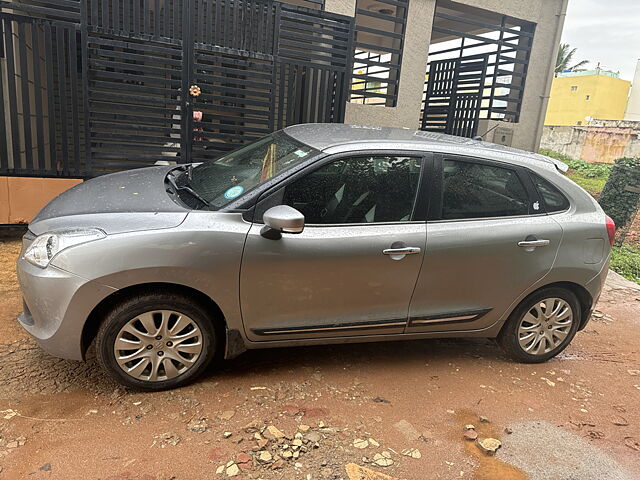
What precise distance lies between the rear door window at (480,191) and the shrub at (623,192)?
582cm

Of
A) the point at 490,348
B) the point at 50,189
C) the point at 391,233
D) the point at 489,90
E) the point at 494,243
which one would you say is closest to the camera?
the point at 391,233

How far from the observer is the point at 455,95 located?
10.7m

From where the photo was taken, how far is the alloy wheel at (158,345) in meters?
2.76

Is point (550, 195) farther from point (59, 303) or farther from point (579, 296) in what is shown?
point (59, 303)

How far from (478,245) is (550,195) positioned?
2.54 ft

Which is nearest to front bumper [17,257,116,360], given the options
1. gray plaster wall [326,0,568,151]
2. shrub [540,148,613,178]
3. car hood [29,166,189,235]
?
car hood [29,166,189,235]

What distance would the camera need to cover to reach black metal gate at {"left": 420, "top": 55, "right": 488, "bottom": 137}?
1028cm

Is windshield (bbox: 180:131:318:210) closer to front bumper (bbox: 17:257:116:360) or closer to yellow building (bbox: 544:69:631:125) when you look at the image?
front bumper (bbox: 17:257:116:360)

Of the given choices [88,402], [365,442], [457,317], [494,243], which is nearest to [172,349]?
[88,402]

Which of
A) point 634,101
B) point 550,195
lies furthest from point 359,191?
point 634,101

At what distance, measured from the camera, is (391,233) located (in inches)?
122

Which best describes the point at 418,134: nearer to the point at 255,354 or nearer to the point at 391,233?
the point at 391,233

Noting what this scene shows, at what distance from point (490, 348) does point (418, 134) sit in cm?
192

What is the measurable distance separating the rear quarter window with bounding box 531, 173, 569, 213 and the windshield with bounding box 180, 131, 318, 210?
1.70m
